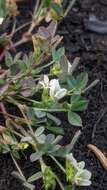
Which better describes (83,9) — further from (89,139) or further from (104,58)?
(89,139)

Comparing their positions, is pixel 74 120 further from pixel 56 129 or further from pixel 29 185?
pixel 29 185

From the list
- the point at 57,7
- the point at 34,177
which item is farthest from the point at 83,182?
the point at 57,7

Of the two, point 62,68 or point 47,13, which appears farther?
point 47,13

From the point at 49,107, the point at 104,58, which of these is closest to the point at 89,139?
the point at 49,107

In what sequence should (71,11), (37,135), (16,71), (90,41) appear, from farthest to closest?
(71,11), (90,41), (16,71), (37,135)

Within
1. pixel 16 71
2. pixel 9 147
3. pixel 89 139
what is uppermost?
pixel 16 71

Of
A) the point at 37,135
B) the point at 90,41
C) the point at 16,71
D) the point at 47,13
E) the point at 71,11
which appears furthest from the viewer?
the point at 71,11

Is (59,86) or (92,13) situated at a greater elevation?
(59,86)
